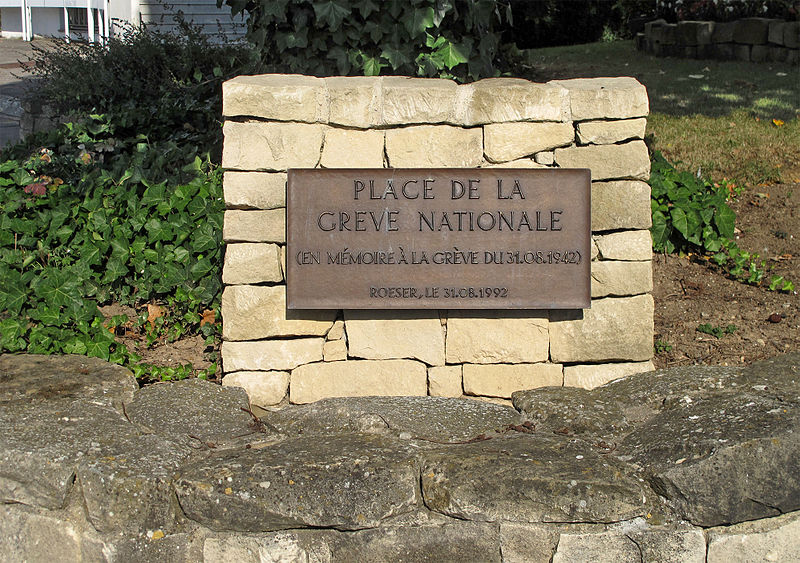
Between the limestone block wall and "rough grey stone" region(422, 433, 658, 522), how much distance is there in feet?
27.7

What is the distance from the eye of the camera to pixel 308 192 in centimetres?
348

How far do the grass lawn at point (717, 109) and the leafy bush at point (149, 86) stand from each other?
3.01 metres

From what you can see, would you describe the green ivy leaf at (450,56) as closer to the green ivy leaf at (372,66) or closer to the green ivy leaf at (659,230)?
the green ivy leaf at (372,66)

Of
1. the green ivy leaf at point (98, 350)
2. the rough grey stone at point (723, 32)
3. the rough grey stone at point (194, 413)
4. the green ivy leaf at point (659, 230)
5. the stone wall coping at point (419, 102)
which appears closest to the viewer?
the rough grey stone at point (194, 413)

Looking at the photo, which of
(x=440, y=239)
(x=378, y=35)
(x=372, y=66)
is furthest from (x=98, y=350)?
(x=378, y=35)

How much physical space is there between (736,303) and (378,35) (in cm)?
227

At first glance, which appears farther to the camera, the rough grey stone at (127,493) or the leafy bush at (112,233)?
the leafy bush at (112,233)

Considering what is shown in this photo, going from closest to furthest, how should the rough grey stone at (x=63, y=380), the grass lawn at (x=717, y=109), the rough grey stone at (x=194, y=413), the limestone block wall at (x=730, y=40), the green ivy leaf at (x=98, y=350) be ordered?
the rough grey stone at (x=194, y=413), the rough grey stone at (x=63, y=380), the green ivy leaf at (x=98, y=350), the grass lawn at (x=717, y=109), the limestone block wall at (x=730, y=40)

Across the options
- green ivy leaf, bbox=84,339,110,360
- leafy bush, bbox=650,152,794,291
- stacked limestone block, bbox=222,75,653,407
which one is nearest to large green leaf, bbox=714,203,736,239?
leafy bush, bbox=650,152,794,291

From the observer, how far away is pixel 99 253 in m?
4.39

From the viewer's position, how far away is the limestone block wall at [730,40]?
9922 mm

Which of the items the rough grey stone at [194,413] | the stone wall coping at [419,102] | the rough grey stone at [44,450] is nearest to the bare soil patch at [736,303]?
the stone wall coping at [419,102]

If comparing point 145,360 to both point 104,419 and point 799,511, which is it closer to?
point 104,419

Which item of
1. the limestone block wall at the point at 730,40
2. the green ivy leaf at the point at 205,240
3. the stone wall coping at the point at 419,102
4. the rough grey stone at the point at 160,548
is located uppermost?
the limestone block wall at the point at 730,40
